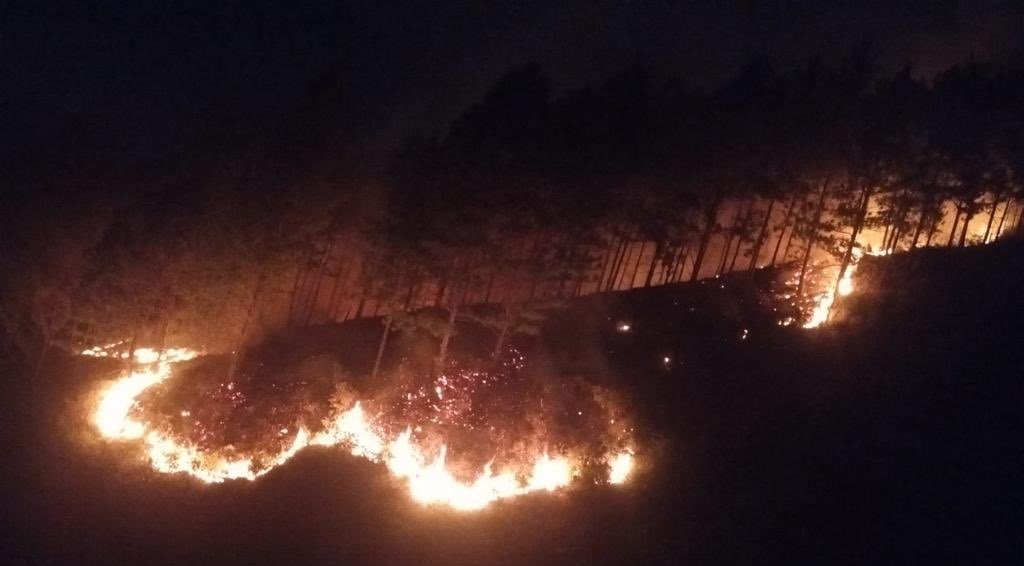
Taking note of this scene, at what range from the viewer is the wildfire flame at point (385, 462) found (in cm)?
1794

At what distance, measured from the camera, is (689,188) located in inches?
1056

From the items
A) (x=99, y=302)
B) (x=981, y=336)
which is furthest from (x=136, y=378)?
(x=981, y=336)

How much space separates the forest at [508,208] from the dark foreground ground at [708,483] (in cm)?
318

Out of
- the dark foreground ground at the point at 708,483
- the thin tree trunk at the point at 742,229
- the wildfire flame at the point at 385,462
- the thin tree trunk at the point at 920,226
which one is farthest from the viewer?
the thin tree trunk at the point at 742,229

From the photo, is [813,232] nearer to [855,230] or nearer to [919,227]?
[855,230]

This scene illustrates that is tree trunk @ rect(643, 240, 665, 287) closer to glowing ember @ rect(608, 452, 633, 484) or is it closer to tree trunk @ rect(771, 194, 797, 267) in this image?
tree trunk @ rect(771, 194, 797, 267)

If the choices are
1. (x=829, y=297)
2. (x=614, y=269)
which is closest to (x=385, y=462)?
(x=614, y=269)

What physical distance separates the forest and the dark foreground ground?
10.4 feet

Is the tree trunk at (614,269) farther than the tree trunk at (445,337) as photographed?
Yes

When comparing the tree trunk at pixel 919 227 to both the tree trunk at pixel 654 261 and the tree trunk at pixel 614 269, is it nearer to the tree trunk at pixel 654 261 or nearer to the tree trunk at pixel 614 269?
the tree trunk at pixel 654 261

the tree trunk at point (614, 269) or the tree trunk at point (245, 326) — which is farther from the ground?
the tree trunk at point (614, 269)

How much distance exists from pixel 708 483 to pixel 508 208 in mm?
8527

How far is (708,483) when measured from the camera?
56.0 ft

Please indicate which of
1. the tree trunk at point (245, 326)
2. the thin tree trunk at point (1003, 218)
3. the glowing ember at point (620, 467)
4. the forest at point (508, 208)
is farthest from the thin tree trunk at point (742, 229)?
the tree trunk at point (245, 326)
